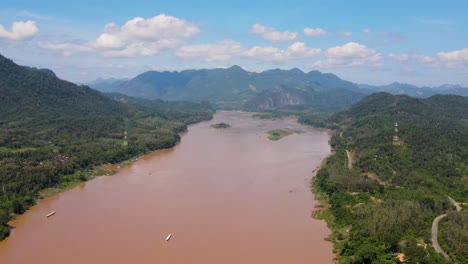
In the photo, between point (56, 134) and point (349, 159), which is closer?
point (349, 159)

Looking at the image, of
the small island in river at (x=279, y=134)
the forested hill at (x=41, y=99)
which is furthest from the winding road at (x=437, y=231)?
the forested hill at (x=41, y=99)

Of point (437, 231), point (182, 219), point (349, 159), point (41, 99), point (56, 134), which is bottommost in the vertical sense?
point (182, 219)

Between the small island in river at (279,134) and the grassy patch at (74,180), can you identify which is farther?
the small island in river at (279,134)

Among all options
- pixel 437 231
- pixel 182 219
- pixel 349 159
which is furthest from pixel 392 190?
pixel 182 219

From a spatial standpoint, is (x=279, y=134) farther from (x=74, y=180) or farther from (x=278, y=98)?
(x=278, y=98)

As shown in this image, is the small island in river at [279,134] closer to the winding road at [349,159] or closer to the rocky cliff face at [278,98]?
the winding road at [349,159]

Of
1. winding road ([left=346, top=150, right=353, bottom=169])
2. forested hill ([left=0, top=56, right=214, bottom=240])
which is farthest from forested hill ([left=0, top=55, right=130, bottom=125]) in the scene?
winding road ([left=346, top=150, right=353, bottom=169])

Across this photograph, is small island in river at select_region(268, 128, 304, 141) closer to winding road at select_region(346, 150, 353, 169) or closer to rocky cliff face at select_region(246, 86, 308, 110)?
winding road at select_region(346, 150, 353, 169)
